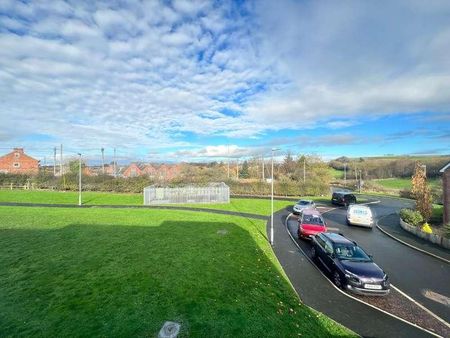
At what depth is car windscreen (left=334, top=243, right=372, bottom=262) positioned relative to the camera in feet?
37.0

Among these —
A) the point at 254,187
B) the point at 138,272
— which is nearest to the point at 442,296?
the point at 138,272

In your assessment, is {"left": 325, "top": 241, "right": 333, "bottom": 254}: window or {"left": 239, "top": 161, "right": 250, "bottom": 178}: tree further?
{"left": 239, "top": 161, "right": 250, "bottom": 178}: tree

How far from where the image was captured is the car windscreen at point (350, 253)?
1127cm

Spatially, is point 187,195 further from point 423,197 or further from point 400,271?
point 400,271

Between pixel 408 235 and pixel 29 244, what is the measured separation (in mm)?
24050

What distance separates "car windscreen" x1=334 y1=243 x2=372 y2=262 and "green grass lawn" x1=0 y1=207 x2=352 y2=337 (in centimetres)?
279

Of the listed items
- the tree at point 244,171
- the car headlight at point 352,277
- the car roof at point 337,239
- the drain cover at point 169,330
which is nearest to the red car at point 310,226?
the car roof at point 337,239

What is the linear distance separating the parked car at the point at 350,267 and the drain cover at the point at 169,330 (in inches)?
271

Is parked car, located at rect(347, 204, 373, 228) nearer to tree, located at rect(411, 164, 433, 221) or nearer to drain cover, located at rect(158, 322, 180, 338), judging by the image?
tree, located at rect(411, 164, 433, 221)

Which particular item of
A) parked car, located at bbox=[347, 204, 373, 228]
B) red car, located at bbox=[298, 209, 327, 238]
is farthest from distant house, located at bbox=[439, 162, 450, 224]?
red car, located at bbox=[298, 209, 327, 238]

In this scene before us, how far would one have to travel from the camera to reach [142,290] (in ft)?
28.9

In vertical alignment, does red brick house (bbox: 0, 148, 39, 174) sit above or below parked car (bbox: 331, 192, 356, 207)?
above

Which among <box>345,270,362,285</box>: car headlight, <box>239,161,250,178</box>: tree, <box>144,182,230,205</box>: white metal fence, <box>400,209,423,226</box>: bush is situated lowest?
<box>345,270,362,285</box>: car headlight

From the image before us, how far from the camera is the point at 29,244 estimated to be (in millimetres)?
13328
